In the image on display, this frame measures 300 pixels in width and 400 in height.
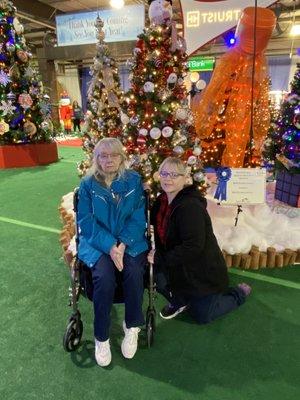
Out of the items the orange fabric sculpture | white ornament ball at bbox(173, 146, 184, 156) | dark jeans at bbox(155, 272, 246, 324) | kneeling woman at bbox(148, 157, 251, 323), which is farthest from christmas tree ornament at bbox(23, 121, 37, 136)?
dark jeans at bbox(155, 272, 246, 324)

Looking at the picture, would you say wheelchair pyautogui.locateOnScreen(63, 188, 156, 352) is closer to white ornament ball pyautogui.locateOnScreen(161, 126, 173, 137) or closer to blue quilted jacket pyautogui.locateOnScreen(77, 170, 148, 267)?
blue quilted jacket pyautogui.locateOnScreen(77, 170, 148, 267)

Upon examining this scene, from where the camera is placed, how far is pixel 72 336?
1914 mm

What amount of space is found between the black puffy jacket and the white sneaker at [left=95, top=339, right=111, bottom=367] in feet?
1.74

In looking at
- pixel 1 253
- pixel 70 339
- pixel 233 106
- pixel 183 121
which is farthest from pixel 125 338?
pixel 233 106

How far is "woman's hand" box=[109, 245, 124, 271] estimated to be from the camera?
1.82 m

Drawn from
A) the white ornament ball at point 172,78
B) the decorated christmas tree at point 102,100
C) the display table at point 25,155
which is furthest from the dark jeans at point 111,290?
the display table at point 25,155

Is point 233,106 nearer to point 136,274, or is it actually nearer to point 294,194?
point 294,194

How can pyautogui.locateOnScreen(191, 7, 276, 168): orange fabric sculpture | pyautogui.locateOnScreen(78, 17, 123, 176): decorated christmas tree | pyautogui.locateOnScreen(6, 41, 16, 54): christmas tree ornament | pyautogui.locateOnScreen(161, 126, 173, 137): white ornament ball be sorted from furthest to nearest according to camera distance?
pyautogui.locateOnScreen(6, 41, 16, 54): christmas tree ornament → pyautogui.locateOnScreen(78, 17, 123, 176): decorated christmas tree → pyautogui.locateOnScreen(191, 7, 276, 168): orange fabric sculpture → pyautogui.locateOnScreen(161, 126, 173, 137): white ornament ball

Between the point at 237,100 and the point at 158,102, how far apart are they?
1235 mm

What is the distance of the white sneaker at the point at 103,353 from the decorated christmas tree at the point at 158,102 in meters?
1.66

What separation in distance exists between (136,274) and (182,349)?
550mm

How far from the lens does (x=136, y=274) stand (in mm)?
1837

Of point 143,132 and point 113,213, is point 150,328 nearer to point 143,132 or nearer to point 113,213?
point 113,213

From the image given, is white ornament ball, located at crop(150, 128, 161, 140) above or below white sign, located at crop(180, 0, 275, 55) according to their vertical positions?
below
